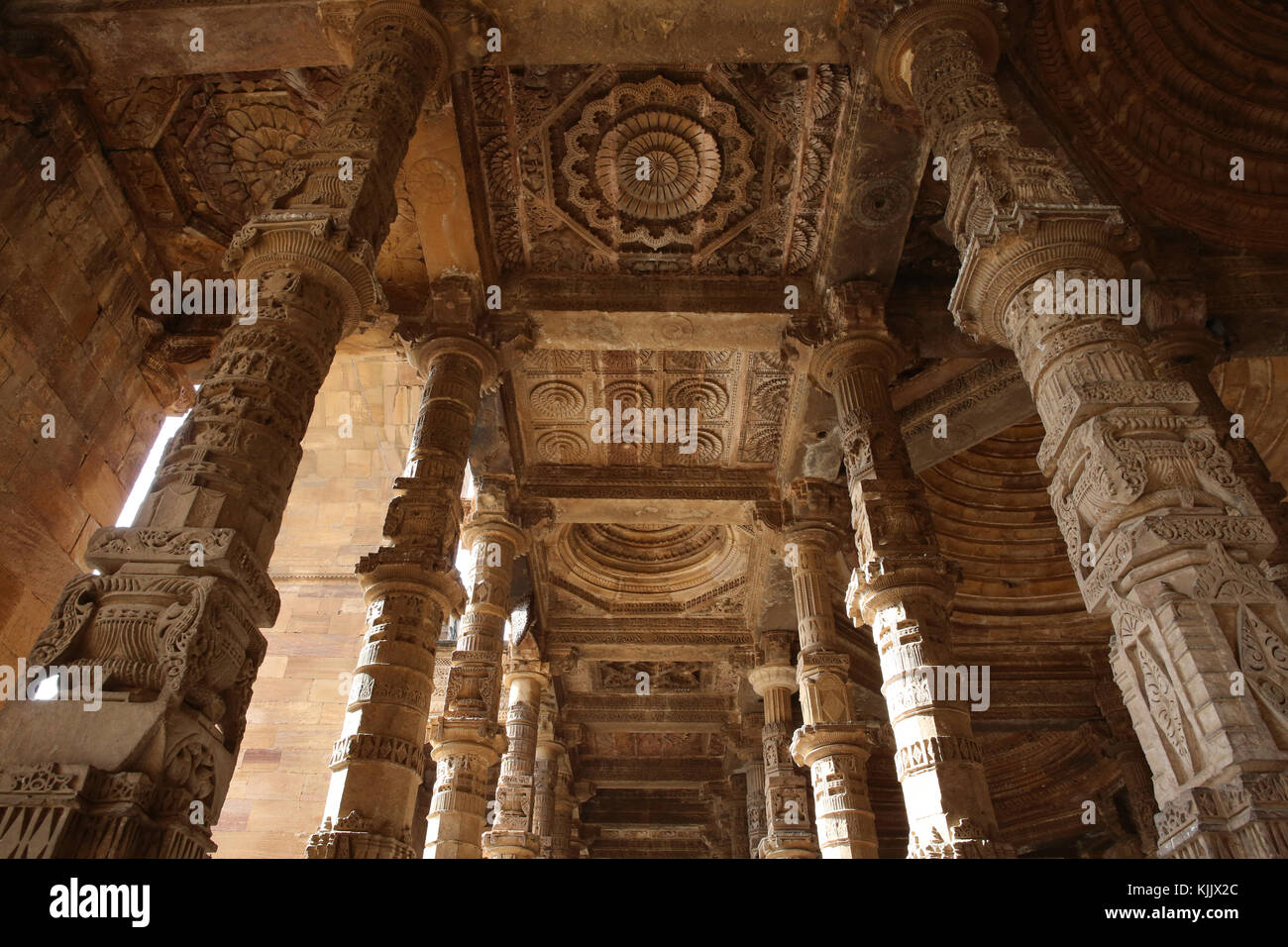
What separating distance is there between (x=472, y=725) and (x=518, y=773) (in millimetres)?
3456

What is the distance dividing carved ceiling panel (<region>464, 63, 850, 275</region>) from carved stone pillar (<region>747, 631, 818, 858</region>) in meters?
6.46

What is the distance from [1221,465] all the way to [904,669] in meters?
3.17

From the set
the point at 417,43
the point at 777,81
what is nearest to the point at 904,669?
the point at 777,81

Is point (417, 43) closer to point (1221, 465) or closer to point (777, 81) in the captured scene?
point (777, 81)

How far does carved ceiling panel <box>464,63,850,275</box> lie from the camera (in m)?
7.62

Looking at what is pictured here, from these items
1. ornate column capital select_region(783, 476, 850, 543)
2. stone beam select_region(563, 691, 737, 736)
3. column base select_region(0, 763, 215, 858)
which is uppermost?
stone beam select_region(563, 691, 737, 736)

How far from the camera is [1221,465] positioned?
3.43 m

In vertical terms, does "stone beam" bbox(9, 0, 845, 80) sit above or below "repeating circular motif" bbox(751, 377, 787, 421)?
below

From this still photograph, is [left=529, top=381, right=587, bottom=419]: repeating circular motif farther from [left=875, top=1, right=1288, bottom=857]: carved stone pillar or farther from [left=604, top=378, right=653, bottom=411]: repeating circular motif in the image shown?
[left=875, top=1, right=1288, bottom=857]: carved stone pillar

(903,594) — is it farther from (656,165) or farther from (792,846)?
(792,846)

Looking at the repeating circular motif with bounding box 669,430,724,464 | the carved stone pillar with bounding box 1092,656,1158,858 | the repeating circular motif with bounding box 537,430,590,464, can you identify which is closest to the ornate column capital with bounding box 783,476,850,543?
the repeating circular motif with bounding box 669,430,724,464

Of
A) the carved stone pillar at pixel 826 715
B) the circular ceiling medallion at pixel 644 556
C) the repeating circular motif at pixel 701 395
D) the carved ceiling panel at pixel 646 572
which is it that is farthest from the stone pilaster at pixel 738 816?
the repeating circular motif at pixel 701 395

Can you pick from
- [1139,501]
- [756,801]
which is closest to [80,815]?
[1139,501]

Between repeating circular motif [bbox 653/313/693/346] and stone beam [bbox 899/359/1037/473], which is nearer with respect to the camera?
repeating circular motif [bbox 653/313/693/346]
